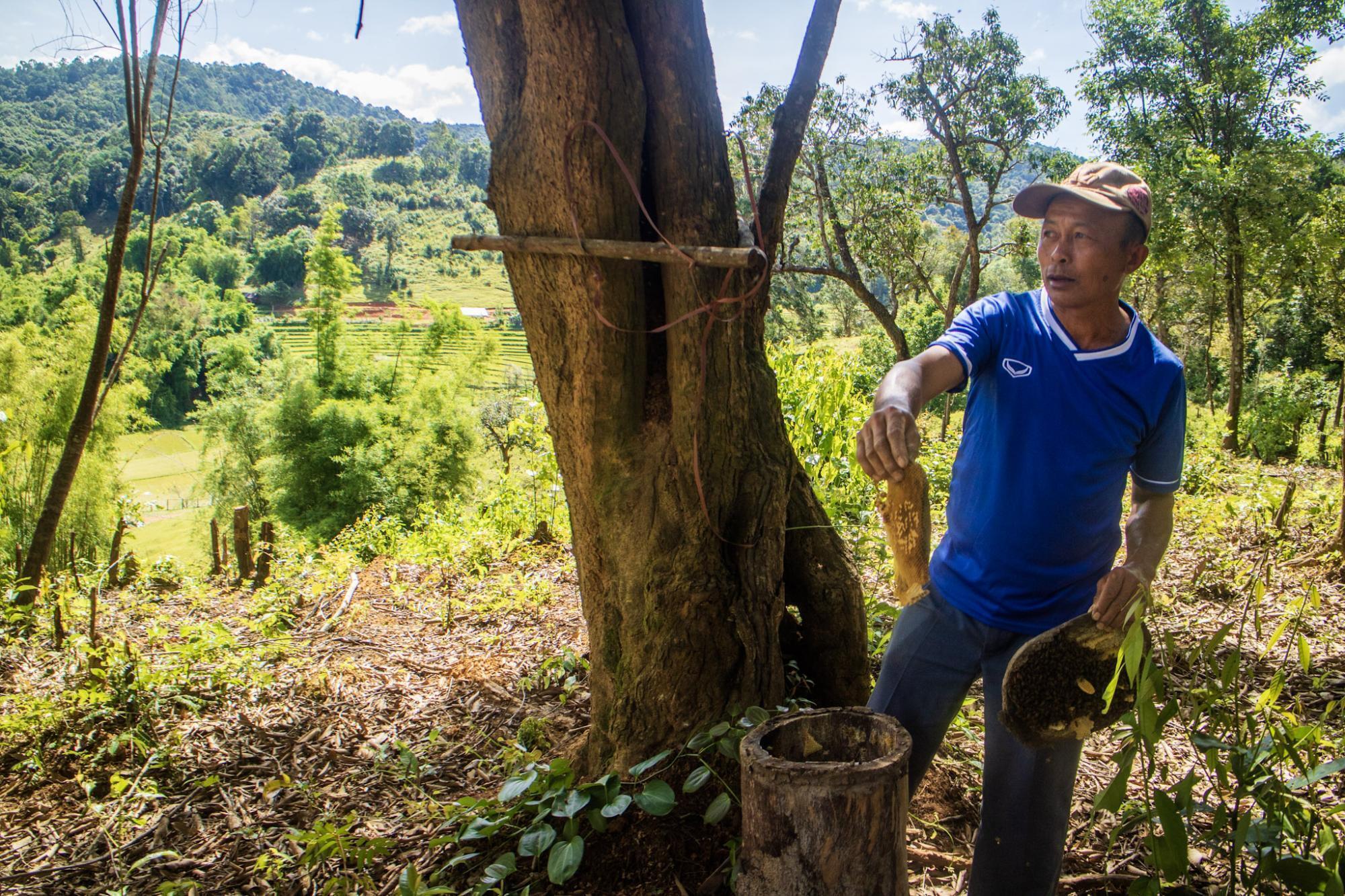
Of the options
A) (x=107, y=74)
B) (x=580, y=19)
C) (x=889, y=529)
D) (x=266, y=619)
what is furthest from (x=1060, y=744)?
(x=107, y=74)

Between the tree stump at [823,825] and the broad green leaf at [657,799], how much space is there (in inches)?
10.7

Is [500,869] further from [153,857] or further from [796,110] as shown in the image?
[796,110]

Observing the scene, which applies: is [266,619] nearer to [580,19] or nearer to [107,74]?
[580,19]

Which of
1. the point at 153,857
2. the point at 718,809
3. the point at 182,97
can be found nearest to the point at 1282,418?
the point at 718,809

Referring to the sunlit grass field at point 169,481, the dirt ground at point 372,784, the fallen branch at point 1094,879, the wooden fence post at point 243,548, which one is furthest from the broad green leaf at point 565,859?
the sunlit grass field at point 169,481

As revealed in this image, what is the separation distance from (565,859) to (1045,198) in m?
1.83

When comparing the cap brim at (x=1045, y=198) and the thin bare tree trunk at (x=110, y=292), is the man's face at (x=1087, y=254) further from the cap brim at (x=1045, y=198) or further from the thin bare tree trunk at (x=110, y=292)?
the thin bare tree trunk at (x=110, y=292)

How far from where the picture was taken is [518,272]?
2.39 m

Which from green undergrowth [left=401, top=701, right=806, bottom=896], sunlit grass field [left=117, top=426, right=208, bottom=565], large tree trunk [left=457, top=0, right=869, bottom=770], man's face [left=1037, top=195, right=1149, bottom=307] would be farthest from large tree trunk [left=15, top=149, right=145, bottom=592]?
sunlit grass field [left=117, top=426, right=208, bottom=565]

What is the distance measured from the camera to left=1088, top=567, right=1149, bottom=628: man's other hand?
1693 millimetres

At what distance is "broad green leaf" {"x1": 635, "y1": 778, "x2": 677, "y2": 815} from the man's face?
Result: 55.6 inches

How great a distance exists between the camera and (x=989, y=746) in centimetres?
191

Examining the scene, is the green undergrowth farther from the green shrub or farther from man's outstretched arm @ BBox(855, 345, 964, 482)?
the green shrub

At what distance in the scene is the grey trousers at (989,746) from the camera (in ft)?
6.13
